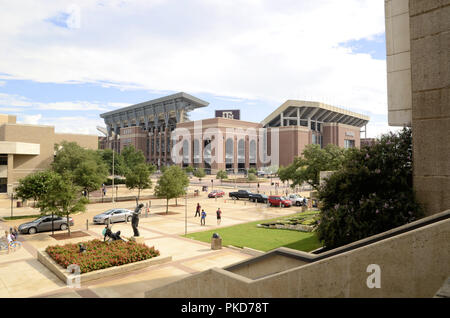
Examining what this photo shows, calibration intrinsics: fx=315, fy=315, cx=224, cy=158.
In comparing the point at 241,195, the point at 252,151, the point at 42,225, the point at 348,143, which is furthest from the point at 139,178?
the point at 348,143

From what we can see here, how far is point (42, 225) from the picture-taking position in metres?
23.9

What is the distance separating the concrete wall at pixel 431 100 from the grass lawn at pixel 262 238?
7160 millimetres

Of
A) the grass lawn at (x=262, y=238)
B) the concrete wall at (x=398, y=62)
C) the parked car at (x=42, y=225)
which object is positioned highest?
the concrete wall at (x=398, y=62)

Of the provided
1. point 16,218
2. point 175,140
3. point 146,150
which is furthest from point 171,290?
point 146,150

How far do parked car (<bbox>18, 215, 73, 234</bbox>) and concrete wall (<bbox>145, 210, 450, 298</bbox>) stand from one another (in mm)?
21894

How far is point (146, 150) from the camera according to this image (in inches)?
5605

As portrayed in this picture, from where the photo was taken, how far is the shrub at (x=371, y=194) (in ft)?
38.0

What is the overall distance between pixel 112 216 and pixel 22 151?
35.2m

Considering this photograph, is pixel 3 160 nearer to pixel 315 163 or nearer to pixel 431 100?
pixel 315 163

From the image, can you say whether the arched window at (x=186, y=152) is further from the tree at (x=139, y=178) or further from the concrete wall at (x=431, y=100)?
the concrete wall at (x=431, y=100)

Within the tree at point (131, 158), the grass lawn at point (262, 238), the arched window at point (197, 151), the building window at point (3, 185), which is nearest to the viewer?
the grass lawn at point (262, 238)

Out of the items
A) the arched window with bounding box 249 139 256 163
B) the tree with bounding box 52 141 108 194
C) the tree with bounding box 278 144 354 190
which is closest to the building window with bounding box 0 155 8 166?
the tree with bounding box 52 141 108 194

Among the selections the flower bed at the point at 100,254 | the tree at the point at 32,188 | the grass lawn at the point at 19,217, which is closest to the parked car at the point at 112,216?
the grass lawn at the point at 19,217

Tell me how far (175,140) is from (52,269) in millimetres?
107848
